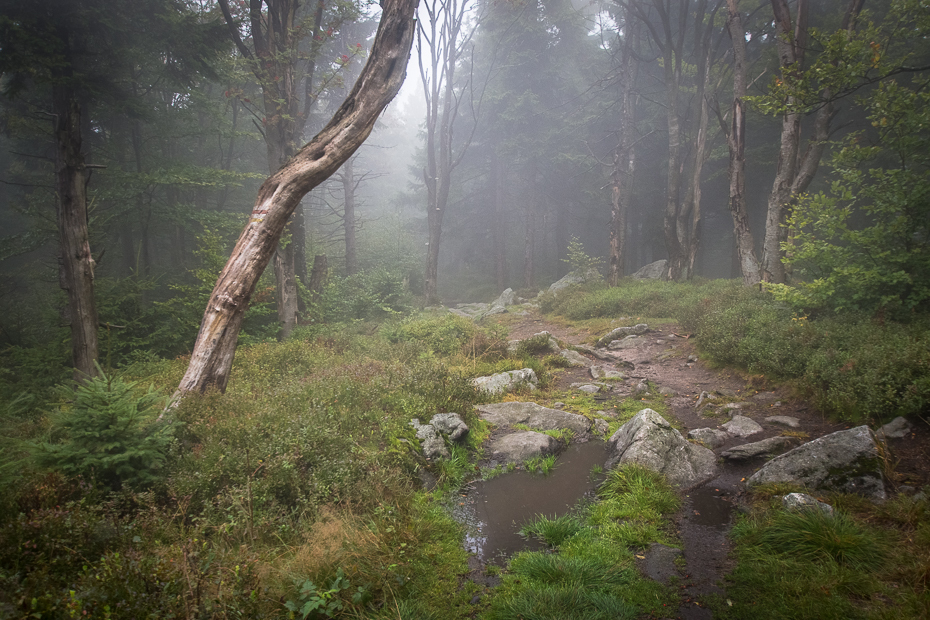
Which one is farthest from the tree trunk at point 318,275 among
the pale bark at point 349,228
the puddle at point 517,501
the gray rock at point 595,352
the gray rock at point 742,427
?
the gray rock at point 742,427

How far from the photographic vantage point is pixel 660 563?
3.84 meters

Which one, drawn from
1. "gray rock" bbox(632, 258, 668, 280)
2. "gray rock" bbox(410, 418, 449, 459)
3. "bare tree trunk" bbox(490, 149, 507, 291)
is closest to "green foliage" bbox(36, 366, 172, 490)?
"gray rock" bbox(410, 418, 449, 459)

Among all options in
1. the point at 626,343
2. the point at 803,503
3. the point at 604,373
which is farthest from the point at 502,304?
the point at 803,503

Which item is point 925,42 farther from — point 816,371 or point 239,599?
point 239,599

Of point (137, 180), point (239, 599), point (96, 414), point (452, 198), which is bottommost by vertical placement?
point (239, 599)

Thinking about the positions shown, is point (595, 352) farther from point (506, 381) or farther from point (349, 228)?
point (349, 228)

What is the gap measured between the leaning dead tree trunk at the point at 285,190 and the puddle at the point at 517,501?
415 centimetres

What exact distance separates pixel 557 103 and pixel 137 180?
2307 cm

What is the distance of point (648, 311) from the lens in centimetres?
1384

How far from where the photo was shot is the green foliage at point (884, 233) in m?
6.58

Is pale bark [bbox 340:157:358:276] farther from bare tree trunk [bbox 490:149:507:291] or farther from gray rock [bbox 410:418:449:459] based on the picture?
gray rock [bbox 410:418:449:459]

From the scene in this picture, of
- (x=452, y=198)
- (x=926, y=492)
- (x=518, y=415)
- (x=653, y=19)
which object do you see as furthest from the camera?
(x=452, y=198)

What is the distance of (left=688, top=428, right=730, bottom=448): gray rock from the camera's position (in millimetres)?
5918

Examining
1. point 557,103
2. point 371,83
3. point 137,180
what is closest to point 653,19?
point 557,103
